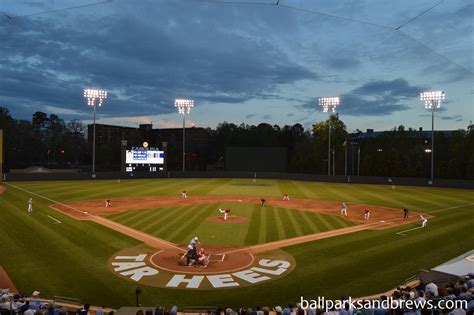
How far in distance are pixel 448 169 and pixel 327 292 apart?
87.7m

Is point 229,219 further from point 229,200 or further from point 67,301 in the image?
point 67,301

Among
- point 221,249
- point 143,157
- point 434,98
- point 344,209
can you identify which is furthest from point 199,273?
point 143,157

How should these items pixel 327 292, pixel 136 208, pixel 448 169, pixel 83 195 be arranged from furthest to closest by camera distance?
pixel 448 169 < pixel 83 195 < pixel 136 208 < pixel 327 292

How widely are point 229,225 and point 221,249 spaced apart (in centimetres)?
690

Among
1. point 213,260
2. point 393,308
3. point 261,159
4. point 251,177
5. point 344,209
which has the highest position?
point 261,159

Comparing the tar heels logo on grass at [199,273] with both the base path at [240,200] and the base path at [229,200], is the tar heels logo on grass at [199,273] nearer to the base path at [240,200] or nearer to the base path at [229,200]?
the base path at [240,200]

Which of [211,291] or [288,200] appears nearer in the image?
[211,291]

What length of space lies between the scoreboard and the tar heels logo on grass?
190 feet

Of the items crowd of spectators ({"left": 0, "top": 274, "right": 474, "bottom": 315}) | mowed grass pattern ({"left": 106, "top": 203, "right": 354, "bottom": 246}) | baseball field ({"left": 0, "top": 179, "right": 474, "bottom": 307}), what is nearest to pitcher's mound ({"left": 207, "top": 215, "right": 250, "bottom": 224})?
baseball field ({"left": 0, "top": 179, "right": 474, "bottom": 307})

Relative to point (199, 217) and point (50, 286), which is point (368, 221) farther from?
point (50, 286)

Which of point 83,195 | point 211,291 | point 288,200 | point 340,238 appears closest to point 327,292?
point 211,291

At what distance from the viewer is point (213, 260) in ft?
64.6

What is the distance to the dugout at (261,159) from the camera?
93.2m

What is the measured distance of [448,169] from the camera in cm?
8950
